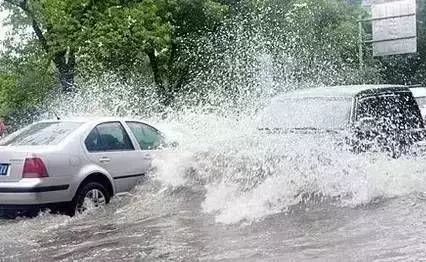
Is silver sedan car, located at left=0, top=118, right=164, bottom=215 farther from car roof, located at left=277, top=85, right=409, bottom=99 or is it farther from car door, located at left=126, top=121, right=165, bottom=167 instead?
car roof, located at left=277, top=85, right=409, bottom=99

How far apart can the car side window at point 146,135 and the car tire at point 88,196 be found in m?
0.99

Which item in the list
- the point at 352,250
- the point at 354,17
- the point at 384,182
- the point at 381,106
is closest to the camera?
the point at 352,250

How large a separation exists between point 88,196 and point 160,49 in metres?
16.7

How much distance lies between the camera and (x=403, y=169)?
7.98 metres

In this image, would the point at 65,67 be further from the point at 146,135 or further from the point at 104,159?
the point at 104,159

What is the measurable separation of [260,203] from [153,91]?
18884 mm

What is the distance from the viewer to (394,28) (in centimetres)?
2697

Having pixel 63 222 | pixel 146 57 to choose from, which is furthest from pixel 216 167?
pixel 146 57

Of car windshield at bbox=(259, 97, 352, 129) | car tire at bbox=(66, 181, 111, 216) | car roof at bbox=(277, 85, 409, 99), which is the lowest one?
car tire at bbox=(66, 181, 111, 216)

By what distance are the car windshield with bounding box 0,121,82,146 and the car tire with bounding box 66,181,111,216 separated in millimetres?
666

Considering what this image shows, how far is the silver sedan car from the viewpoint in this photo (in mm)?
8047

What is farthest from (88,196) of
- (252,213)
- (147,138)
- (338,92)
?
(338,92)

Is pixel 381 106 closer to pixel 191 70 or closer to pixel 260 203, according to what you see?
pixel 260 203

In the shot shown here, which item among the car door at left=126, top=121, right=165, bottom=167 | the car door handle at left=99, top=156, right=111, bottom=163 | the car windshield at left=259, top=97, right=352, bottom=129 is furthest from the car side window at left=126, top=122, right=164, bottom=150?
the car windshield at left=259, top=97, right=352, bottom=129
